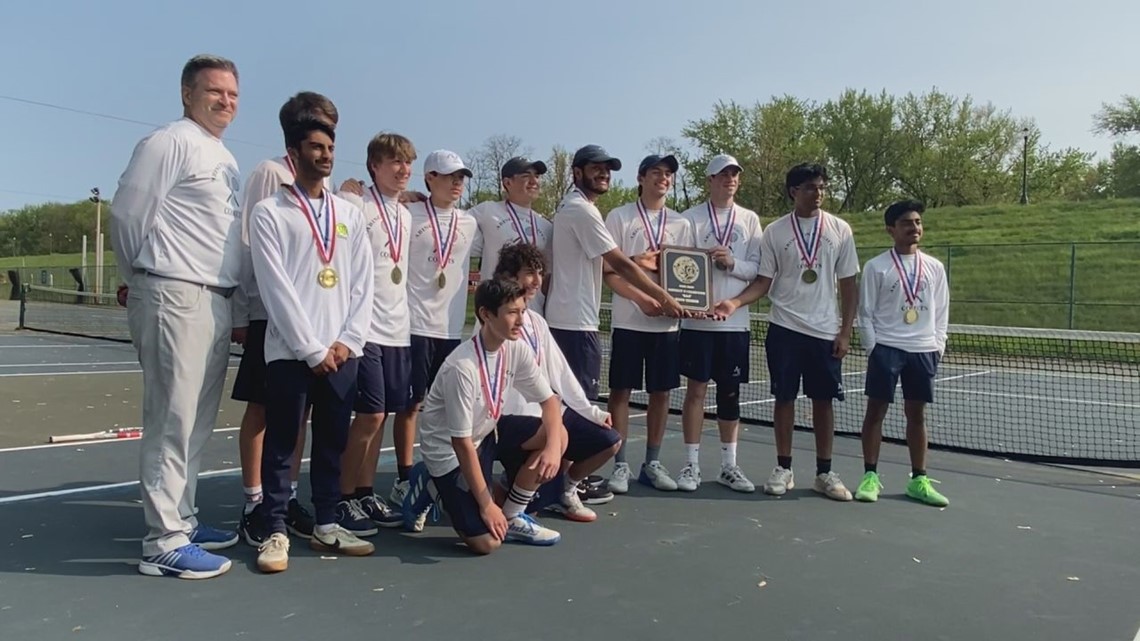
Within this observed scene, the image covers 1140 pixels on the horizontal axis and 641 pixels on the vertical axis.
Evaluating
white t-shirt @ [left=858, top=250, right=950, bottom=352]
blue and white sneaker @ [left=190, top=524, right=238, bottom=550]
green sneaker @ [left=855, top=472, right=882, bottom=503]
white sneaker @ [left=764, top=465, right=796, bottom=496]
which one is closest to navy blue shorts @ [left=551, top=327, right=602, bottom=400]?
white sneaker @ [left=764, top=465, right=796, bottom=496]

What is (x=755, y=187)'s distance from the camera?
4381 centimetres

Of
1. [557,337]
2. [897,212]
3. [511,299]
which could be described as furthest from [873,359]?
[511,299]

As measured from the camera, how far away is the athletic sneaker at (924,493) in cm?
496

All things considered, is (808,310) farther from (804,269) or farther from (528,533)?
(528,533)

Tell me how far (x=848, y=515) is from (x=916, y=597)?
131cm

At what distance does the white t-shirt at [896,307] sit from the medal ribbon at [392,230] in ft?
9.02

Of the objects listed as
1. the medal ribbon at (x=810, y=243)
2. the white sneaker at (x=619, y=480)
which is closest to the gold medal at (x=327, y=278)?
the white sneaker at (x=619, y=480)

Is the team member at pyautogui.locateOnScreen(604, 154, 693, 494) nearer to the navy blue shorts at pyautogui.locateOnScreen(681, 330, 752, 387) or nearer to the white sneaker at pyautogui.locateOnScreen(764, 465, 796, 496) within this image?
the navy blue shorts at pyautogui.locateOnScreen(681, 330, 752, 387)

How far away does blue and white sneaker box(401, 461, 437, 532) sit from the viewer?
4.16 m

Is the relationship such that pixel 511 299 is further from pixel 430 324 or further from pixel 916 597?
pixel 916 597

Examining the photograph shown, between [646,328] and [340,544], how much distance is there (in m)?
2.26

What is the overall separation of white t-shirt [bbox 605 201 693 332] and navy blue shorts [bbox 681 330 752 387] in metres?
0.18

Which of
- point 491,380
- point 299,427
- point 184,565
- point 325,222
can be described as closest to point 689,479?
point 491,380

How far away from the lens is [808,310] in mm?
5164
